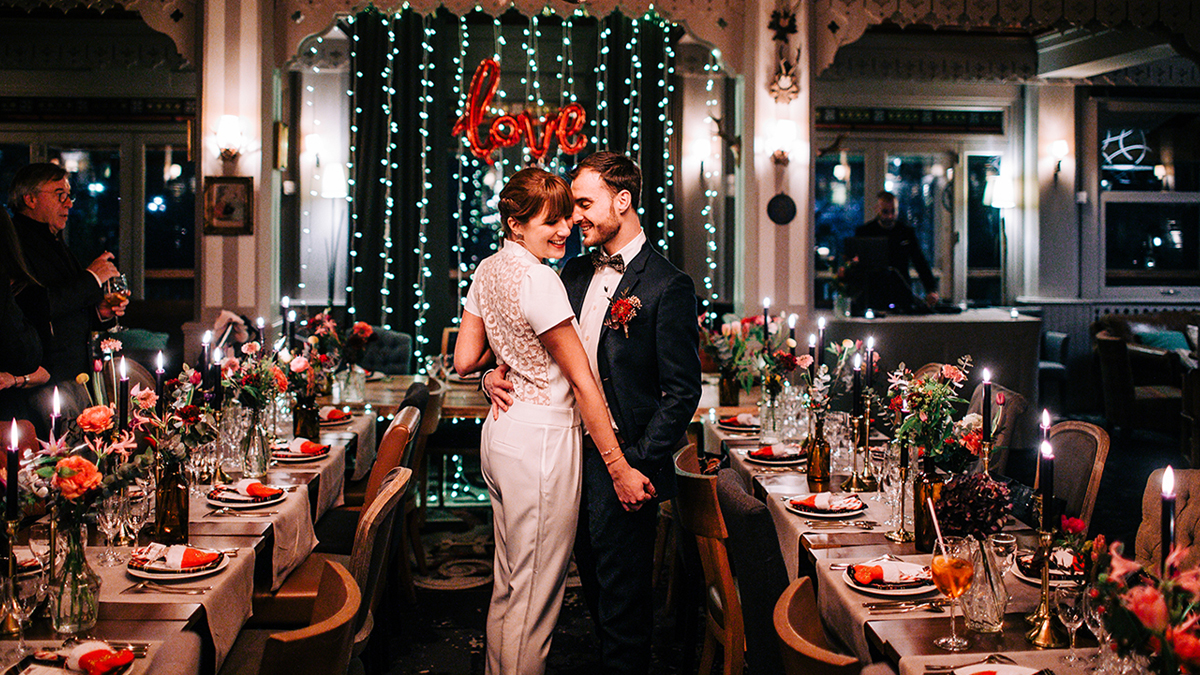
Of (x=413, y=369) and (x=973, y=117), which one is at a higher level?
(x=973, y=117)

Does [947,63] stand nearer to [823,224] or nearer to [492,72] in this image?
[823,224]

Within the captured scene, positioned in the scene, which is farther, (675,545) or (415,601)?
(415,601)

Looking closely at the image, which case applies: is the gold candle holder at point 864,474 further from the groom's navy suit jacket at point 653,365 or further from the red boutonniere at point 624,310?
the red boutonniere at point 624,310

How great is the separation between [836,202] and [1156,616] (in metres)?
9.70

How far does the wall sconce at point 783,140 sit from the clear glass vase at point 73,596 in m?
5.80

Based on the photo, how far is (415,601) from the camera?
13.9ft

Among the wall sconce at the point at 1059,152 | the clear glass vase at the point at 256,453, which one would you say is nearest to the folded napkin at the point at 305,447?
the clear glass vase at the point at 256,453

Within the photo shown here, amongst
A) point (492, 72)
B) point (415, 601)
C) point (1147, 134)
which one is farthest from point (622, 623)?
point (1147, 134)

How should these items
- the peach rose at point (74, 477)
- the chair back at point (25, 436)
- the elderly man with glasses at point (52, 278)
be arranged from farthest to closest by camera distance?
the elderly man with glasses at point (52, 278) → the chair back at point (25, 436) → the peach rose at point (74, 477)

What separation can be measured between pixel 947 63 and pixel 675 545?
25.9 feet

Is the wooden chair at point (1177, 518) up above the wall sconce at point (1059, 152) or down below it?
below

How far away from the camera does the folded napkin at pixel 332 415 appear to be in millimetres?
4336

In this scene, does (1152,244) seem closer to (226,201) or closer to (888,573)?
(226,201)

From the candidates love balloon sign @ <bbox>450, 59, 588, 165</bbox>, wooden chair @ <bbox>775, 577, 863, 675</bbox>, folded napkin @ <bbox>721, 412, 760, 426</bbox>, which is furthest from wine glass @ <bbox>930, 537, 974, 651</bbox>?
love balloon sign @ <bbox>450, 59, 588, 165</bbox>
